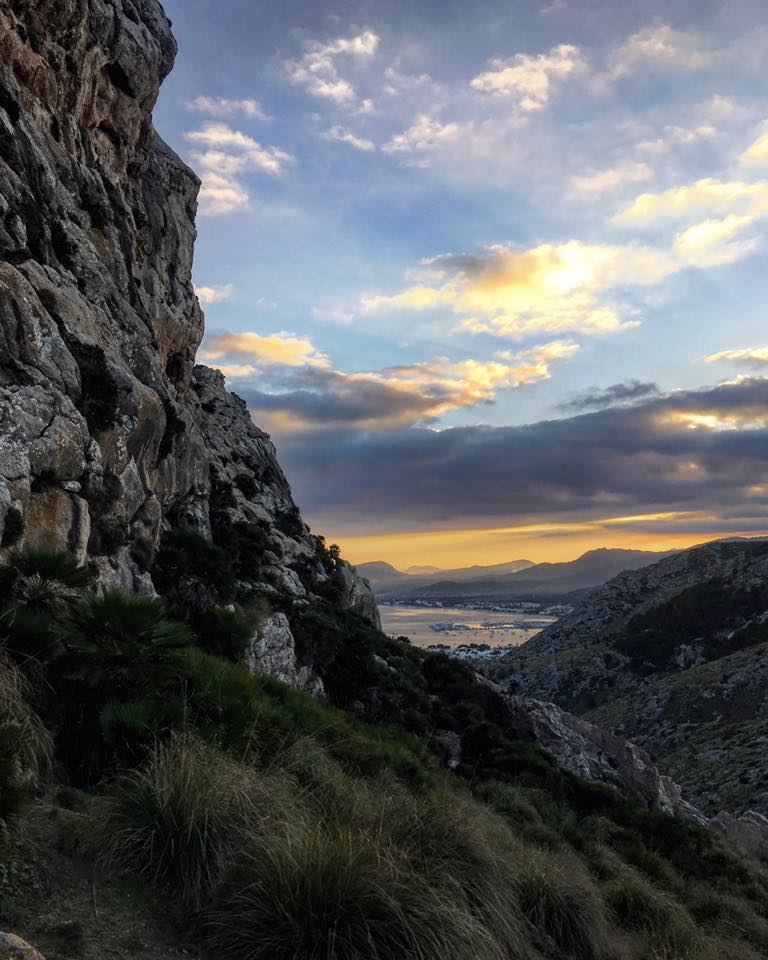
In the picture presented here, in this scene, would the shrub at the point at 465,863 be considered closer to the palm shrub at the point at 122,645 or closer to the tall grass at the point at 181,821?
the tall grass at the point at 181,821

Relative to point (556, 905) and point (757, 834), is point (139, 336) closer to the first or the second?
point (556, 905)

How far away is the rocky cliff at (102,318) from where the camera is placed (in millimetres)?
12789

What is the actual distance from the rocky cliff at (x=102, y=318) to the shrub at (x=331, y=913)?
7.81 metres

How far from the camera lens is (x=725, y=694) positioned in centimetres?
5444

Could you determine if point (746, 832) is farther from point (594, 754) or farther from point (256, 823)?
point (256, 823)

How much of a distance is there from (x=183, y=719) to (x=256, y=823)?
1609mm

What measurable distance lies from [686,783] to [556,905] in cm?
4209

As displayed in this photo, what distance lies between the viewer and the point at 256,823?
4812 millimetres

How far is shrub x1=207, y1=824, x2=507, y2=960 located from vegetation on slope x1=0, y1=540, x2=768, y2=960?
0.03 feet

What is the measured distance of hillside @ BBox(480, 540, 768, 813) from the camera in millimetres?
43344

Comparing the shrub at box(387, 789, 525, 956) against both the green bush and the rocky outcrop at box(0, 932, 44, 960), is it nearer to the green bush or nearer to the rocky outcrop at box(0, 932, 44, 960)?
the rocky outcrop at box(0, 932, 44, 960)

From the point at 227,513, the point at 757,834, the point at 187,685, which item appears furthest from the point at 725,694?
the point at 187,685

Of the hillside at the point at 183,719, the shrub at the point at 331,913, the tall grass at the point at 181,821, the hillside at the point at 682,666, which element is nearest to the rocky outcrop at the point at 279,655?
the hillside at the point at 183,719

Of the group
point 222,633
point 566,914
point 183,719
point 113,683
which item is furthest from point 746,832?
point 113,683
